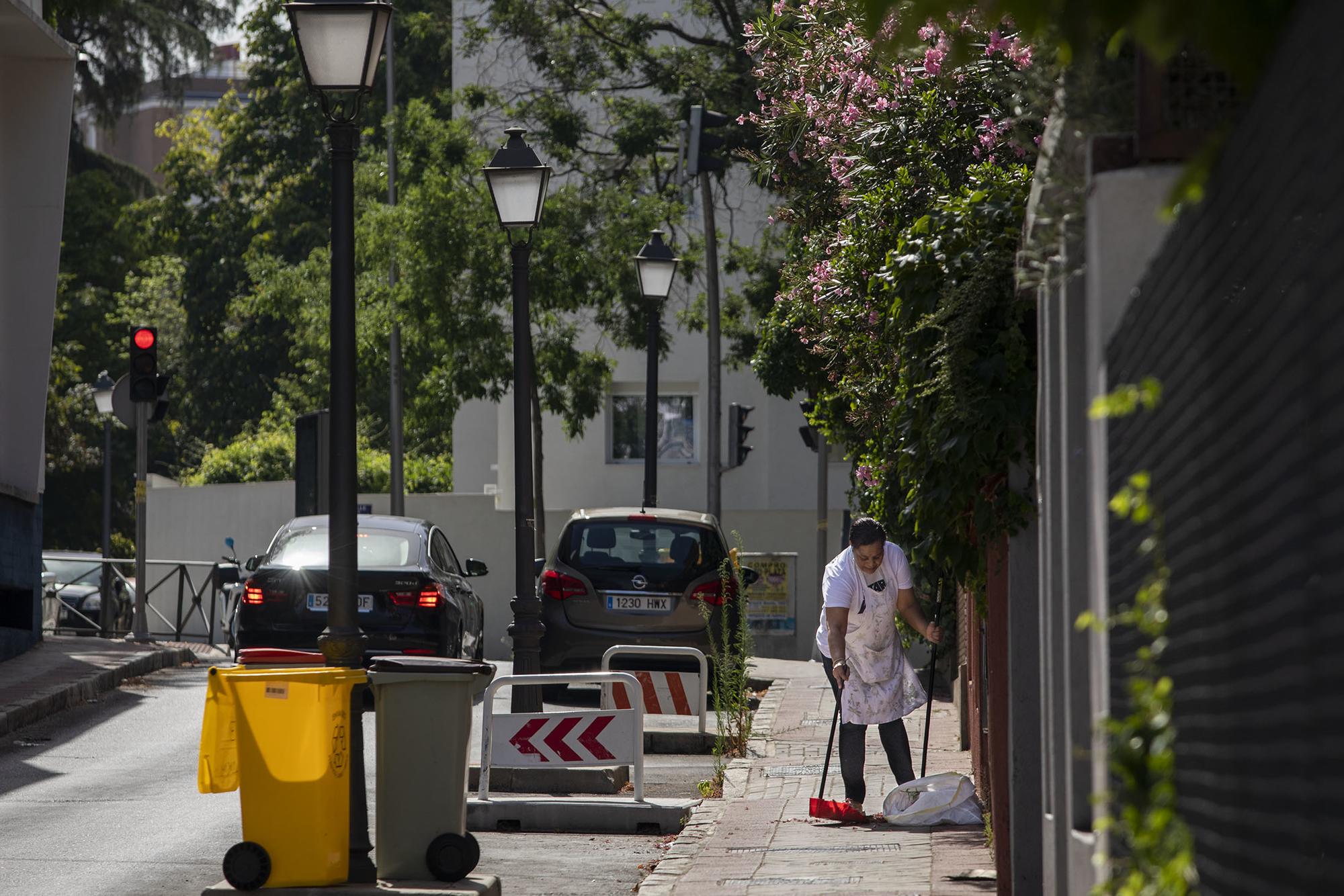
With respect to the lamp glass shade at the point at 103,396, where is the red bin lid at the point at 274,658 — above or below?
below

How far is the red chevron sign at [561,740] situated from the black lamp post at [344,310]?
2.59m

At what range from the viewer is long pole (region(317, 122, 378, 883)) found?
7.60 m

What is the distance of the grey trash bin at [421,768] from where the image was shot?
7363mm

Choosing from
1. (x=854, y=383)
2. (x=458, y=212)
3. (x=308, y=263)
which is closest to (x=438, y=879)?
(x=854, y=383)

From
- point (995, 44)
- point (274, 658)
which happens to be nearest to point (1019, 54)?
point (995, 44)

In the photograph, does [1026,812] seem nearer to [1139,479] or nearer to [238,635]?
[1139,479]

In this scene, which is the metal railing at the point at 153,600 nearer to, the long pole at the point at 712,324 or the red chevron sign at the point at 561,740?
the long pole at the point at 712,324

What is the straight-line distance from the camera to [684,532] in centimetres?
1658

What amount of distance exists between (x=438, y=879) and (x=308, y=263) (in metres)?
27.4

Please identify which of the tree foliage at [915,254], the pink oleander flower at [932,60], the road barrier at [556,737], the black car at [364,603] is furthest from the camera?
the black car at [364,603]

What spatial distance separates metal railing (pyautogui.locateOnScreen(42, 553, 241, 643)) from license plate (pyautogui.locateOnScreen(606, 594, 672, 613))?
771 cm

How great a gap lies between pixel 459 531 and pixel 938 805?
2146 centimetres

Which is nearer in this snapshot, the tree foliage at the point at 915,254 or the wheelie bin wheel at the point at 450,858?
the tree foliage at the point at 915,254

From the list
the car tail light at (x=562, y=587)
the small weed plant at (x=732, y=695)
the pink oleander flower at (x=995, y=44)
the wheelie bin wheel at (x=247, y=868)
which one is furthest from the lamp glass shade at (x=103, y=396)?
the wheelie bin wheel at (x=247, y=868)
